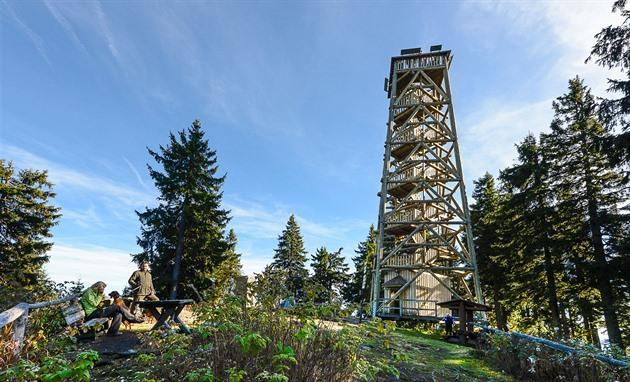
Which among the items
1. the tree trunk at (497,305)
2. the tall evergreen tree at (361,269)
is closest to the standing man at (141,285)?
the tree trunk at (497,305)

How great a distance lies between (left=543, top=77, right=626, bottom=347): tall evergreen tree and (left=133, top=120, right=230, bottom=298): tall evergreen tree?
18.5m

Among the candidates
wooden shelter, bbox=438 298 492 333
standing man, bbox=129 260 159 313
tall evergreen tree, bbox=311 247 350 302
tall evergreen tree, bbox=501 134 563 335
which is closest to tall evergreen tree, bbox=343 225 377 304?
tall evergreen tree, bbox=311 247 350 302

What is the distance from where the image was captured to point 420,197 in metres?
19.2

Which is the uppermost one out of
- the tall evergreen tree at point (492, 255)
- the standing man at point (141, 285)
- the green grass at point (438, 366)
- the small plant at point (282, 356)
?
the tall evergreen tree at point (492, 255)

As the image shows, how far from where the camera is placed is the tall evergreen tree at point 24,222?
68.5ft

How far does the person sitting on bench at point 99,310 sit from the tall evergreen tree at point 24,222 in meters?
17.4

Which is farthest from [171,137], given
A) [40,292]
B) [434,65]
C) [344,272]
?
[344,272]

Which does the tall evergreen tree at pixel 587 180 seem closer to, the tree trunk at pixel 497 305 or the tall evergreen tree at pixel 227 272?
→ the tree trunk at pixel 497 305

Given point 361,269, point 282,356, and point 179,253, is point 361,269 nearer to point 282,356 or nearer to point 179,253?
point 179,253

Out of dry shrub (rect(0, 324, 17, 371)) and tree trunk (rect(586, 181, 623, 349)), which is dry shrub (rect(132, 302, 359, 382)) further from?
tree trunk (rect(586, 181, 623, 349))

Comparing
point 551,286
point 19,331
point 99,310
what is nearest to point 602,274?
point 551,286

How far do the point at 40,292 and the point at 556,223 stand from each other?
21.0 meters

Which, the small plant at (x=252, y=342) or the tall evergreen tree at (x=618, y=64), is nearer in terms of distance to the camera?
the small plant at (x=252, y=342)

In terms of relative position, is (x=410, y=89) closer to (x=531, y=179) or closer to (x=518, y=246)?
(x=531, y=179)
